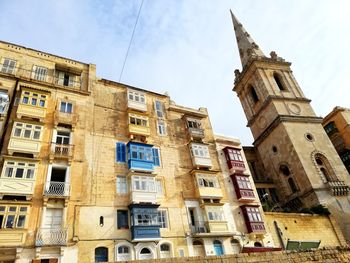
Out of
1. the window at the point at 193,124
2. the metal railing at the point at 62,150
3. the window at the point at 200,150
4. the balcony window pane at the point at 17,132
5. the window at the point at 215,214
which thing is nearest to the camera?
the balcony window pane at the point at 17,132

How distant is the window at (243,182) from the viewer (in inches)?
974

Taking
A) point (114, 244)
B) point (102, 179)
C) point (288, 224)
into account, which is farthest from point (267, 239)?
point (102, 179)

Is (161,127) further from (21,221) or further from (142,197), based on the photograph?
(21,221)

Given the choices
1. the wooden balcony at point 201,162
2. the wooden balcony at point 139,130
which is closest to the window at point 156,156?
the wooden balcony at point 139,130

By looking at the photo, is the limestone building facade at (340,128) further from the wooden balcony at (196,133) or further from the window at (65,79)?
the window at (65,79)

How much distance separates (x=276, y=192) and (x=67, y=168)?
93.2 feet

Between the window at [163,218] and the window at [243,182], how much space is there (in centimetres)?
857

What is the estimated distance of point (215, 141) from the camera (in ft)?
90.6

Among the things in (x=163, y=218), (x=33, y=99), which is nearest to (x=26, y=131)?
(x=33, y=99)

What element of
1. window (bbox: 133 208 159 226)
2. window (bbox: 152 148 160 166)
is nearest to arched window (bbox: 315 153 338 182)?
window (bbox: 152 148 160 166)

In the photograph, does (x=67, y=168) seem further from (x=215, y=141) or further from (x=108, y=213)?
(x=215, y=141)

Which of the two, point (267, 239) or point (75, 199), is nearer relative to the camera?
point (75, 199)

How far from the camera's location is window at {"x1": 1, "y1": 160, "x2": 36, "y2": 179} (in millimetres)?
16031

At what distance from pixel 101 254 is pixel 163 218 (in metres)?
5.39
